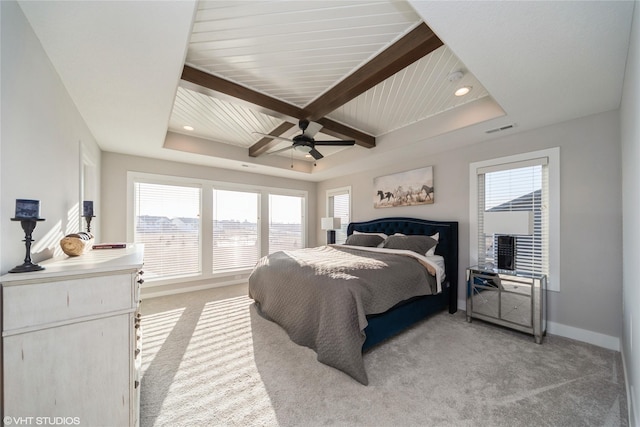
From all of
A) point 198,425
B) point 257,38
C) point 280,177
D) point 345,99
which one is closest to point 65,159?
point 257,38

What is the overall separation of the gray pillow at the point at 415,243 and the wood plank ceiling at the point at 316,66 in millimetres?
1709

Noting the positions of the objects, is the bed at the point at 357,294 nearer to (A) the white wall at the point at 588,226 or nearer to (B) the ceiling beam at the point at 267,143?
(A) the white wall at the point at 588,226

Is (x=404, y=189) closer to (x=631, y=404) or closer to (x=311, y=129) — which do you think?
(x=311, y=129)

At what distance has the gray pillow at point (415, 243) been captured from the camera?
3.41m

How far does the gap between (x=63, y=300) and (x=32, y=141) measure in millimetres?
1056

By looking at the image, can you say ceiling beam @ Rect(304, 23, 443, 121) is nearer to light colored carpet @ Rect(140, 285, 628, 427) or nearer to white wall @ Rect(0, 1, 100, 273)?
white wall @ Rect(0, 1, 100, 273)

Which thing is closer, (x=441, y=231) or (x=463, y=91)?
(x=463, y=91)

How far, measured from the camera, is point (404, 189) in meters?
4.26

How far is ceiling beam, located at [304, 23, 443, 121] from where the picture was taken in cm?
173

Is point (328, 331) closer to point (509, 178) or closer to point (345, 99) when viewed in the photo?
point (345, 99)

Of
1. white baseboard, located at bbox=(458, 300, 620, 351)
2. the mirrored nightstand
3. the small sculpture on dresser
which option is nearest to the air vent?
the mirrored nightstand

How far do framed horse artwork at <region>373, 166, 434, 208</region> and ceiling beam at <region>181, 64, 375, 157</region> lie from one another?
36.2 inches

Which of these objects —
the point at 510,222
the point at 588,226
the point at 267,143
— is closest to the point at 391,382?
the point at 510,222

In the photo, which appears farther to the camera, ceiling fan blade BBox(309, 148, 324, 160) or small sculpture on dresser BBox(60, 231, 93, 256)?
ceiling fan blade BBox(309, 148, 324, 160)
